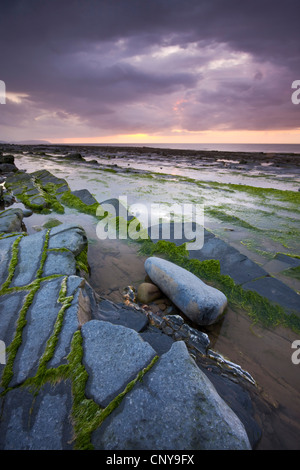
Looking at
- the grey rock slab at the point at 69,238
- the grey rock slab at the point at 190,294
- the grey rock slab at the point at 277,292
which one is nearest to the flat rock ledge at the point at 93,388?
the grey rock slab at the point at 190,294

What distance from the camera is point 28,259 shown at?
404 centimetres

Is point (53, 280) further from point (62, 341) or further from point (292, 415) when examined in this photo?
point (292, 415)

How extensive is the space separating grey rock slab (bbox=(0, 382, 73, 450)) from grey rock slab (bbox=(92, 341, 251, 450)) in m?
0.30

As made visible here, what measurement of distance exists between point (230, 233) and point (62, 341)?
5892 millimetres

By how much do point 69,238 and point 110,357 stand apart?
302cm

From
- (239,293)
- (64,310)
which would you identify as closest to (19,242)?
(64,310)

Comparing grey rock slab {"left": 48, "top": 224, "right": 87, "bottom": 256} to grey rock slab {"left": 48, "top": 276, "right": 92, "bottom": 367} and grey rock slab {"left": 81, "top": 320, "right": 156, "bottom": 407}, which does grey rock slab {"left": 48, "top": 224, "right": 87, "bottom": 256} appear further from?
grey rock slab {"left": 81, "top": 320, "right": 156, "bottom": 407}

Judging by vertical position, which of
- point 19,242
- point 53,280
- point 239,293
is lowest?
point 239,293

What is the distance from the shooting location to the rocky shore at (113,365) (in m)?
1.75

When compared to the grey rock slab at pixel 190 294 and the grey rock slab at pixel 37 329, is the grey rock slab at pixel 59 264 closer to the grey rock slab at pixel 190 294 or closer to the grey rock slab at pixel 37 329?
the grey rock slab at pixel 37 329

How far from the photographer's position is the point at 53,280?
347 cm

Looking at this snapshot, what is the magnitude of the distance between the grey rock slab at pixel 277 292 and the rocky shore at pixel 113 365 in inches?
0.9

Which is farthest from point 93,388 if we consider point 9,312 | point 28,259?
point 28,259

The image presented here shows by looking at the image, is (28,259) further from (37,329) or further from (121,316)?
(121,316)
